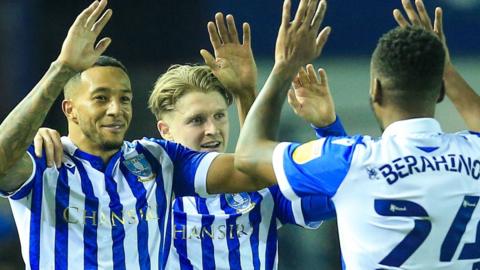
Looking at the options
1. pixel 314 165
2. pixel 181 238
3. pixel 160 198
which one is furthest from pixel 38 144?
pixel 314 165

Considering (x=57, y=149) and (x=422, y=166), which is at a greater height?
(x=422, y=166)

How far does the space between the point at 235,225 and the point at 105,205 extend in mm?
661

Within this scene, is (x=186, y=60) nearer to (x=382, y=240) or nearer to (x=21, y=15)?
(x=21, y=15)

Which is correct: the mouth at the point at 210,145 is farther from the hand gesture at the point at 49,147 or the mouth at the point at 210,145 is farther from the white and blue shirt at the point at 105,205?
the hand gesture at the point at 49,147

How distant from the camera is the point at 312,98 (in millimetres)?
4039

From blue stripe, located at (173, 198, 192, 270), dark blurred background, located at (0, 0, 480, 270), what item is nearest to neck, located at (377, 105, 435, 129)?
blue stripe, located at (173, 198, 192, 270)

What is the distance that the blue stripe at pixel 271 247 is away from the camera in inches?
167

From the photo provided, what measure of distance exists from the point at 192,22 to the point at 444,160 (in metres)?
4.14

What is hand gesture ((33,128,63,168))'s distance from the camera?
3.73 meters

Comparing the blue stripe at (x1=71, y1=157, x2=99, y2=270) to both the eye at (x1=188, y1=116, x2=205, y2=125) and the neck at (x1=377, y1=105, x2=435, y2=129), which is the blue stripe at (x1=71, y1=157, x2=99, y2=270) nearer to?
the eye at (x1=188, y1=116, x2=205, y2=125)

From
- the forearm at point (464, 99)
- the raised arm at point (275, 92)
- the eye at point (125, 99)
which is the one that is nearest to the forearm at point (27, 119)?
the eye at point (125, 99)

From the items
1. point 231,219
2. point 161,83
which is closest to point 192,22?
point 161,83

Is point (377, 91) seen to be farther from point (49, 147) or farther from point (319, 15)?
point (49, 147)

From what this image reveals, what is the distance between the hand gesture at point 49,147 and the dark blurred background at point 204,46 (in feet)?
8.68
